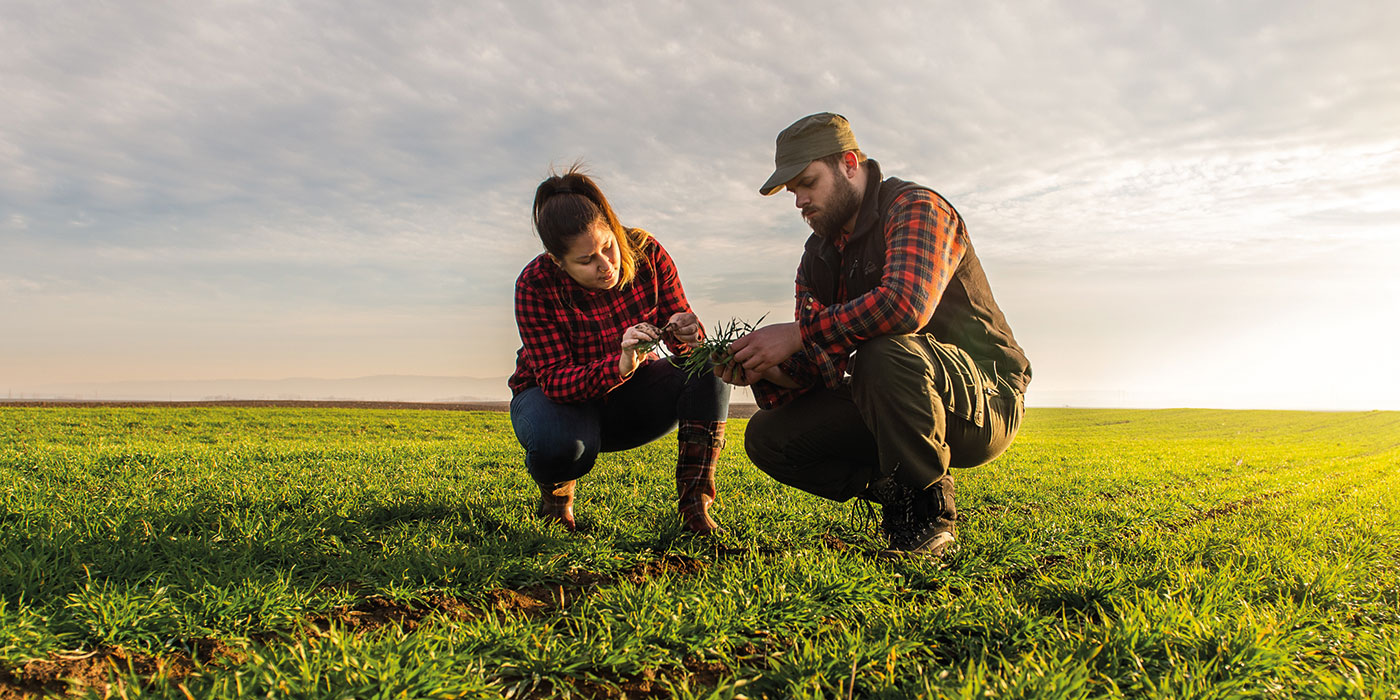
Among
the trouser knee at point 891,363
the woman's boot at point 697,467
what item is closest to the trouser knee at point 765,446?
the woman's boot at point 697,467

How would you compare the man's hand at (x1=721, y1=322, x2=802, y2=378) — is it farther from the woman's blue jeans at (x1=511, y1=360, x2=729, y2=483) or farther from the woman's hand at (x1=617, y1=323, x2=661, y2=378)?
the woman's blue jeans at (x1=511, y1=360, x2=729, y2=483)

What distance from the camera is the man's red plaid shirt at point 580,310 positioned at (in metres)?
4.77

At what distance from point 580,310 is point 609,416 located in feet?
2.40

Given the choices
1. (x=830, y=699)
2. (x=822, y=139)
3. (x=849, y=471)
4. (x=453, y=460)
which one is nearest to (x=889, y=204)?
(x=822, y=139)

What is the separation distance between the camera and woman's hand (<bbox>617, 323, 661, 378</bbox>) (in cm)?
425

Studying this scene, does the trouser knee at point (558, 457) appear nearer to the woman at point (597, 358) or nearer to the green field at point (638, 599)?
the woman at point (597, 358)

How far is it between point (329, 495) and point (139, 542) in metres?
1.65

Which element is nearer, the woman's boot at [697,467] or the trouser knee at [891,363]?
the trouser knee at [891,363]

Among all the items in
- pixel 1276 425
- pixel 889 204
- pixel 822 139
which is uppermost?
pixel 822 139

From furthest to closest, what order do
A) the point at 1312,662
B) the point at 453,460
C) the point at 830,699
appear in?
the point at 453,460
the point at 1312,662
the point at 830,699

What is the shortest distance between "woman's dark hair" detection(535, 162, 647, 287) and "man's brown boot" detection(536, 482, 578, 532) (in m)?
1.38

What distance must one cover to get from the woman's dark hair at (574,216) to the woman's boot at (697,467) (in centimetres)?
105

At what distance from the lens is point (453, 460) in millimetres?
8492

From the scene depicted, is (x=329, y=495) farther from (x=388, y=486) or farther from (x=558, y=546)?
(x=558, y=546)
